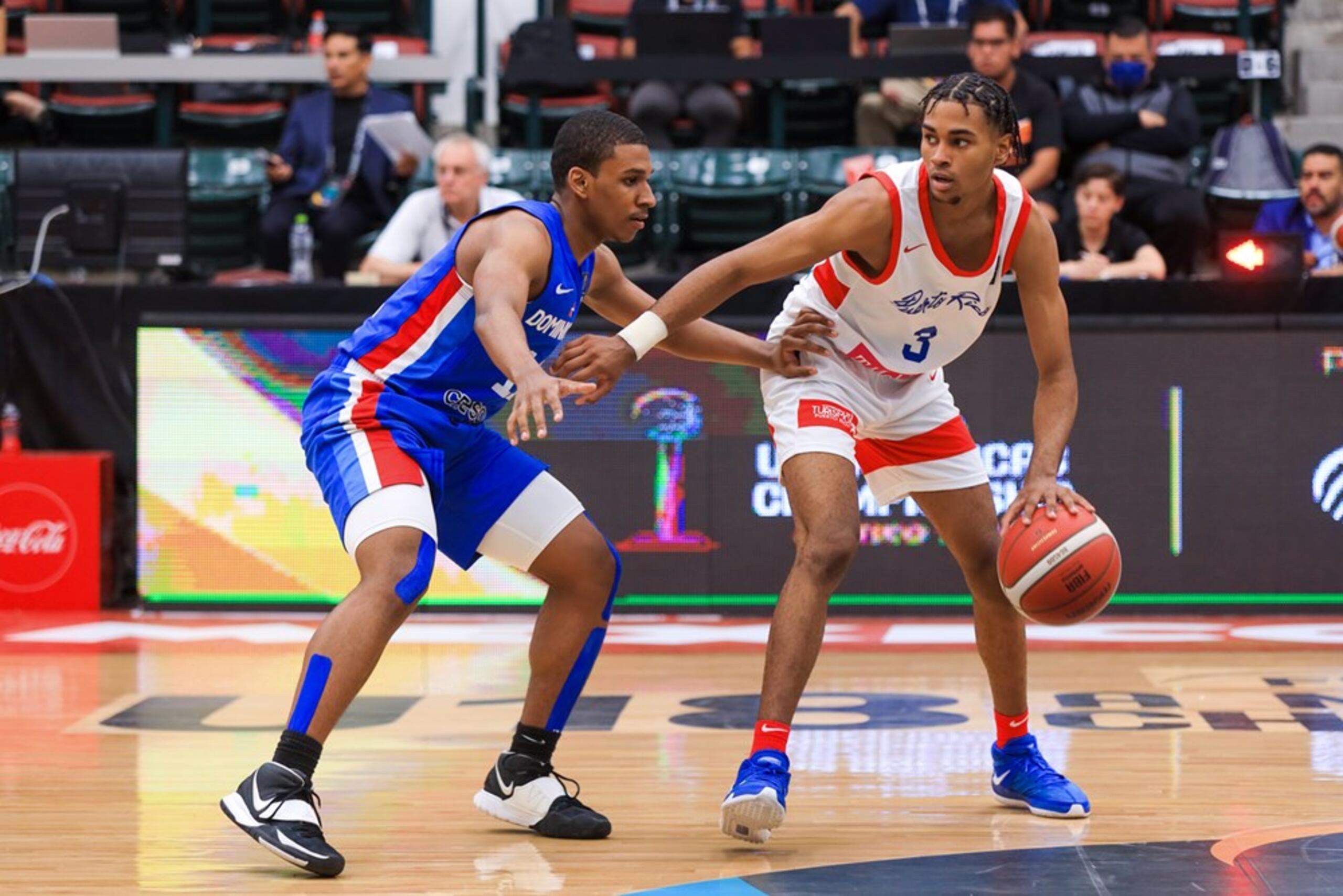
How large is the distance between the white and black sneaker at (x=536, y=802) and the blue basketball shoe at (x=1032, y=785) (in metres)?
0.96

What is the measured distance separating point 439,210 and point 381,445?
4677mm

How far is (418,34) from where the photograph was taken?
12.5m

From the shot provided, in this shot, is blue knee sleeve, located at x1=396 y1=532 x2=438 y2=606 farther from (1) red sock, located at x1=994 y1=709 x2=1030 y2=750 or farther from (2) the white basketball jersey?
(1) red sock, located at x1=994 y1=709 x2=1030 y2=750

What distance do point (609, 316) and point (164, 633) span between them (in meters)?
3.80

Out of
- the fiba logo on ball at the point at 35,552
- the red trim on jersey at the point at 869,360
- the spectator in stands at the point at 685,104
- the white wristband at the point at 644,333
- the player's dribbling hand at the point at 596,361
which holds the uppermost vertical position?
the spectator in stands at the point at 685,104

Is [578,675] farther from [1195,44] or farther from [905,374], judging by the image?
[1195,44]

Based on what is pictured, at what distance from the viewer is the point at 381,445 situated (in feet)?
13.4

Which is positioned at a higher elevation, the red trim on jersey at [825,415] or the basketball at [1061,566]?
the red trim on jersey at [825,415]

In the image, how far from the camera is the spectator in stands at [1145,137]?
9.47m

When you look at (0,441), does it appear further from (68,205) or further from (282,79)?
(282,79)

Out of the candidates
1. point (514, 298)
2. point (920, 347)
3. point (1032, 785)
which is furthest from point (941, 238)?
point (1032, 785)

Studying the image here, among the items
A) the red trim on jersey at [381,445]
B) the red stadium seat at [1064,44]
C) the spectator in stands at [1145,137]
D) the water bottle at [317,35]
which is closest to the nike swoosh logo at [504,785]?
the red trim on jersey at [381,445]

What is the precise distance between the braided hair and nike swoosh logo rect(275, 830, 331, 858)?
2060 millimetres

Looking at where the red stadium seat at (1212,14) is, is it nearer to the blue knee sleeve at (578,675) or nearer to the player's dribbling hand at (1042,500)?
the player's dribbling hand at (1042,500)
